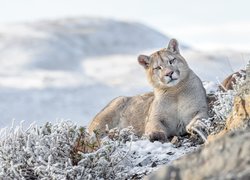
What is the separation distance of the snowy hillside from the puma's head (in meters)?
13.9

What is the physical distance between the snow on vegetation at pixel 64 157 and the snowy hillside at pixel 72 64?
16.5 metres

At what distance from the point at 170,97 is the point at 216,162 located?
5.52 metres

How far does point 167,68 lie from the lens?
852 centimetres

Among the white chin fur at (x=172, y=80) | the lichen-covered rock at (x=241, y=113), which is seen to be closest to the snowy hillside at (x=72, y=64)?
the white chin fur at (x=172, y=80)

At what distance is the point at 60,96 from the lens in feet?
96.8

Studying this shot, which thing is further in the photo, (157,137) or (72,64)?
(72,64)

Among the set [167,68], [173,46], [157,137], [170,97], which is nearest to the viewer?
[157,137]

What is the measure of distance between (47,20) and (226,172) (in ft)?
144

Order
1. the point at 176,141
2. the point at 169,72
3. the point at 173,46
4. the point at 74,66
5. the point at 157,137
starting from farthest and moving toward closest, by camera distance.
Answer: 1. the point at 74,66
2. the point at 173,46
3. the point at 169,72
4. the point at 157,137
5. the point at 176,141

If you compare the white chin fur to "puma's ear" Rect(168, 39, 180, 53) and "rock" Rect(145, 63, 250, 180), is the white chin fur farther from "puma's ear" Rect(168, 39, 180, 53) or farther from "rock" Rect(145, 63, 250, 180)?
"rock" Rect(145, 63, 250, 180)

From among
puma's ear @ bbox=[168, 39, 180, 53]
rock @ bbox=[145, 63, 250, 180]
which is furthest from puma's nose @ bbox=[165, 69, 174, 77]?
rock @ bbox=[145, 63, 250, 180]

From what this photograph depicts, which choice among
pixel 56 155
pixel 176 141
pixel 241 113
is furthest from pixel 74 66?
pixel 241 113

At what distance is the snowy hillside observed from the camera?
90.5 feet

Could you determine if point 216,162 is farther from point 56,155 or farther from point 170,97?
point 170,97
